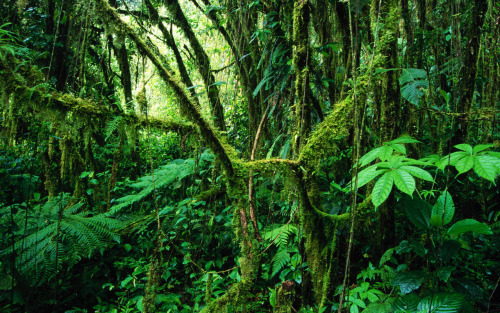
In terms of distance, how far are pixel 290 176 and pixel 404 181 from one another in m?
0.46

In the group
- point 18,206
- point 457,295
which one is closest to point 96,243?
point 18,206

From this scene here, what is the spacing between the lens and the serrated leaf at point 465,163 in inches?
45.8

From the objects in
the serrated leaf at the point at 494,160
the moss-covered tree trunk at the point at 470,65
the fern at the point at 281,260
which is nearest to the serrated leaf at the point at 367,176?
the serrated leaf at the point at 494,160

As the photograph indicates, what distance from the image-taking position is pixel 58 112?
1.14 meters

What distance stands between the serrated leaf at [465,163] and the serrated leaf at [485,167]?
0.06ft

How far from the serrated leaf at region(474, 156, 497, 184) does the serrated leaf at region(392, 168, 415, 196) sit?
280 mm

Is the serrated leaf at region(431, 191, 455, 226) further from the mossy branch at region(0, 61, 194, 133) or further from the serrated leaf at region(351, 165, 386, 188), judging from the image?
the mossy branch at region(0, 61, 194, 133)

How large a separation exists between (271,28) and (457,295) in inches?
77.7

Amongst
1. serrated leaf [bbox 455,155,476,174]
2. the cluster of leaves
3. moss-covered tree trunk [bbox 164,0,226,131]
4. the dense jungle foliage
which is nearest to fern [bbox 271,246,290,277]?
the dense jungle foliage

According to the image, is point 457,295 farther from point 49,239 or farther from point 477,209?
point 49,239

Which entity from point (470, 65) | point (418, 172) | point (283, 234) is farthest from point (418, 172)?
point (470, 65)

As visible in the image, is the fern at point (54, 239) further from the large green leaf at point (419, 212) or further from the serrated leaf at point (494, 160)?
the serrated leaf at point (494, 160)

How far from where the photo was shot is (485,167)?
114 cm

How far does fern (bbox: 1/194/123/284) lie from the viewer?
6.55 feet
